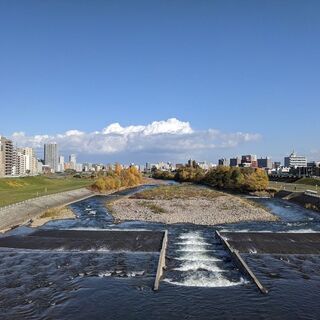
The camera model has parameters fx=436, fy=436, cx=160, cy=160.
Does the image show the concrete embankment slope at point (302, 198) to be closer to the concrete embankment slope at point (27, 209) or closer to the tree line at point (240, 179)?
the tree line at point (240, 179)

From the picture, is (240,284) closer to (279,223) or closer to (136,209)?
(279,223)

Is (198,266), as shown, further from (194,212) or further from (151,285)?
(194,212)

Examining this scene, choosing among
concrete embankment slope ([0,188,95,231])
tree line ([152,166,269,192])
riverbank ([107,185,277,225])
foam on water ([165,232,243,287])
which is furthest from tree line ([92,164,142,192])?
foam on water ([165,232,243,287])

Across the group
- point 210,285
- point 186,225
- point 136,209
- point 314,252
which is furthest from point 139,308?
point 136,209

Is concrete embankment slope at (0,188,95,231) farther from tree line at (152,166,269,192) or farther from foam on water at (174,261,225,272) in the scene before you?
tree line at (152,166,269,192)

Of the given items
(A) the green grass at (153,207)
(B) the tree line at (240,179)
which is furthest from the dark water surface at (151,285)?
(B) the tree line at (240,179)

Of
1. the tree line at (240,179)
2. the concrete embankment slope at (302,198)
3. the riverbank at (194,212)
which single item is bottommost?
the riverbank at (194,212)
